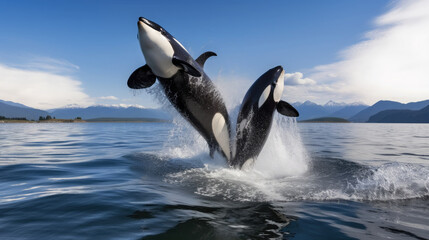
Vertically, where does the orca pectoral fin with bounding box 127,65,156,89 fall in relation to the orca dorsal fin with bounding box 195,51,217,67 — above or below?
below

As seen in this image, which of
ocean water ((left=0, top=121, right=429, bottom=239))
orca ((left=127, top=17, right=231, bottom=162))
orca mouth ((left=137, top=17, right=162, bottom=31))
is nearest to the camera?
ocean water ((left=0, top=121, right=429, bottom=239))

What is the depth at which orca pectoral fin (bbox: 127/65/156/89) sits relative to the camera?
8555mm

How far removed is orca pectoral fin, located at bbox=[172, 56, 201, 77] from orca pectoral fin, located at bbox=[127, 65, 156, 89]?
46.4 inches

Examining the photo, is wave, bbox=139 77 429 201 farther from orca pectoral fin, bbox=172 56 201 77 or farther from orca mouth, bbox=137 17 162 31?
orca mouth, bbox=137 17 162 31

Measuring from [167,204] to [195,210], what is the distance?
26.5 inches

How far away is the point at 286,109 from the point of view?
918cm

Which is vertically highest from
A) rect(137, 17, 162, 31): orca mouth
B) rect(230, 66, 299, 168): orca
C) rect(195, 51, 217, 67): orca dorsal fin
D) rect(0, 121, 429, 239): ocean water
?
rect(137, 17, 162, 31): orca mouth

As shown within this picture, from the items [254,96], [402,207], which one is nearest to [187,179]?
[254,96]

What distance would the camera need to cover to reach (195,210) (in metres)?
5.36

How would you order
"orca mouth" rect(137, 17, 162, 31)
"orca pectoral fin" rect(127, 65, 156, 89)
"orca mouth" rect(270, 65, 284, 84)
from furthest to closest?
"orca mouth" rect(270, 65, 284, 84) < "orca pectoral fin" rect(127, 65, 156, 89) < "orca mouth" rect(137, 17, 162, 31)

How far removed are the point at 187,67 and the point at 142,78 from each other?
1.80 metres

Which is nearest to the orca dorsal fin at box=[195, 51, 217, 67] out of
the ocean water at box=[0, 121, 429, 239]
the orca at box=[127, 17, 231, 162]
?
the orca at box=[127, 17, 231, 162]

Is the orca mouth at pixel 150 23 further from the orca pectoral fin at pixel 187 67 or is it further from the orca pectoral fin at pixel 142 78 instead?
the orca pectoral fin at pixel 142 78

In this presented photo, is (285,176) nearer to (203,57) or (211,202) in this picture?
(211,202)
